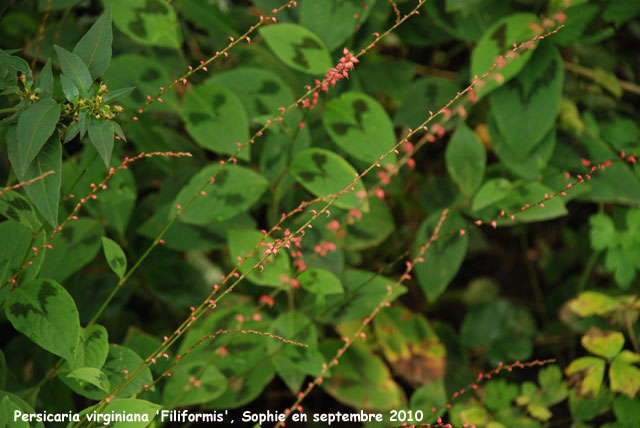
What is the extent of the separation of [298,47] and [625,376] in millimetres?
960

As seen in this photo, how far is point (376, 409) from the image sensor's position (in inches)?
56.2

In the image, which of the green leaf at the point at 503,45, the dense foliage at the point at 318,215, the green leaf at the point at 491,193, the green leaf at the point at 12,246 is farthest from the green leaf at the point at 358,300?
the green leaf at the point at 12,246

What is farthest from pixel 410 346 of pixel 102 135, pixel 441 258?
pixel 102 135

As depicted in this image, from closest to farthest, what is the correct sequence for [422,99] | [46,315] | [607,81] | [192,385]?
[46,315] → [192,385] → [422,99] → [607,81]

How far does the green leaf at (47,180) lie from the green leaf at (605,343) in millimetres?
1086

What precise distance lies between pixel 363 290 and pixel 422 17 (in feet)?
2.35

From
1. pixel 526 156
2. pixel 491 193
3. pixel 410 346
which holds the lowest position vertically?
pixel 410 346

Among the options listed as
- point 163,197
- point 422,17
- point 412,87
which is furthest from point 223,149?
point 422,17

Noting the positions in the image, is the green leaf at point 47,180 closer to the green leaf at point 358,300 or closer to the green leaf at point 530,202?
the green leaf at point 358,300

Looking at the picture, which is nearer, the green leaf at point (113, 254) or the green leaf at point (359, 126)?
the green leaf at point (113, 254)

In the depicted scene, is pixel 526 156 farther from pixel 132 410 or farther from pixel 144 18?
pixel 132 410

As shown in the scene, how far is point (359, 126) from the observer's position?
124cm

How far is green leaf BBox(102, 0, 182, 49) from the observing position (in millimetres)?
1203

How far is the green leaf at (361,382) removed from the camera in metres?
1.36
